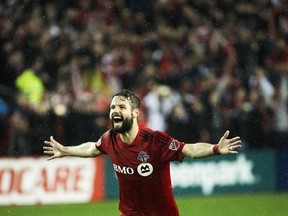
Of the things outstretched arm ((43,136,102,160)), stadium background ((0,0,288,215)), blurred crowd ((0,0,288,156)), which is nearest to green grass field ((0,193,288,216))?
stadium background ((0,0,288,215))

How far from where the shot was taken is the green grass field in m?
12.9

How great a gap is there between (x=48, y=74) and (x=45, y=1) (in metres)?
2.67

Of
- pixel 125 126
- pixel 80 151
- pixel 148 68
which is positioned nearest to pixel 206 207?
pixel 148 68

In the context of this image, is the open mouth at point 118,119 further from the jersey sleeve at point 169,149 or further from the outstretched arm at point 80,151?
the outstretched arm at point 80,151

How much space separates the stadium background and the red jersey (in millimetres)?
5517

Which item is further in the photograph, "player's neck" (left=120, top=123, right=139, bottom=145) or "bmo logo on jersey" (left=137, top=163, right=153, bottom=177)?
"player's neck" (left=120, top=123, right=139, bottom=145)

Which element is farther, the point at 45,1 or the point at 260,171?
the point at 45,1

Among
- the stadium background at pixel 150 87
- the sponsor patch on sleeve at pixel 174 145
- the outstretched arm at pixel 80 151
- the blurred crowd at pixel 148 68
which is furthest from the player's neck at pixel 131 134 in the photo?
the blurred crowd at pixel 148 68

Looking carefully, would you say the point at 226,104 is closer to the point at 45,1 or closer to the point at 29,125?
the point at 29,125

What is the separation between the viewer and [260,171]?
50.0 feet

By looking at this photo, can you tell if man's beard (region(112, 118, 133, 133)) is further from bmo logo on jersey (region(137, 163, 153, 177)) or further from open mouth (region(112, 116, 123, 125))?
bmo logo on jersey (region(137, 163, 153, 177))

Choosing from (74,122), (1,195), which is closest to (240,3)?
(74,122)

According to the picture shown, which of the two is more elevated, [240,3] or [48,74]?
[240,3]

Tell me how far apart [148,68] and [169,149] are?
8.63m
